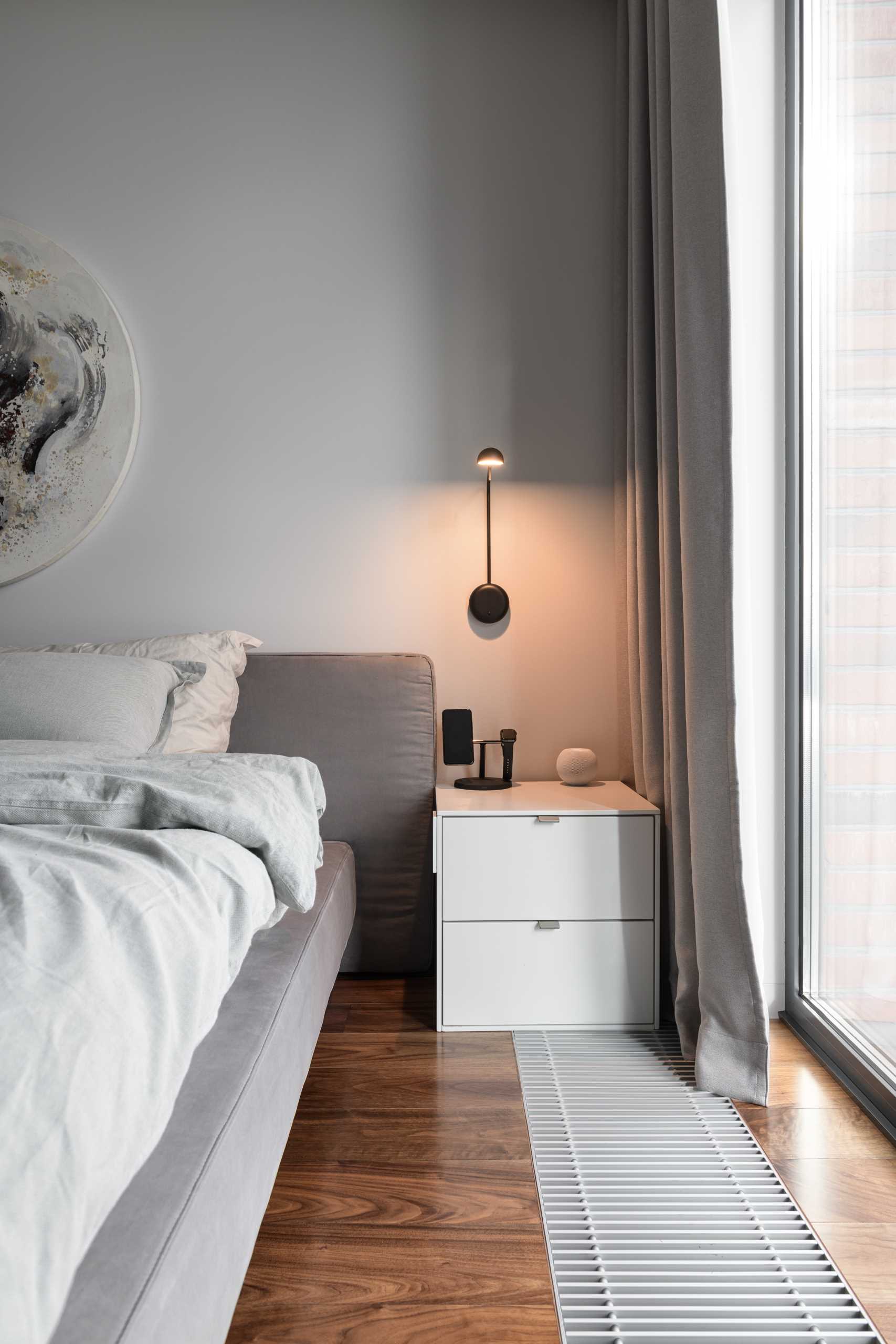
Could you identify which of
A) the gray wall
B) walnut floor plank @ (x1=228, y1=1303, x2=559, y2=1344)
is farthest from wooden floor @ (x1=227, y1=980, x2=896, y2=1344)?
the gray wall

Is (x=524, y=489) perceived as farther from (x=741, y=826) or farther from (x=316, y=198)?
(x=741, y=826)

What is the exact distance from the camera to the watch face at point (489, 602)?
98.7 inches

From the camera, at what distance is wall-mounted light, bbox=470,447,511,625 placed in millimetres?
2500

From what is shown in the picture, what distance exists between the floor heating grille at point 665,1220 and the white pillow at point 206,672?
41.5 inches

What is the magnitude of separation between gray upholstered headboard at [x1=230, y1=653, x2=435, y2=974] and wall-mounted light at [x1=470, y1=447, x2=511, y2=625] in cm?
26

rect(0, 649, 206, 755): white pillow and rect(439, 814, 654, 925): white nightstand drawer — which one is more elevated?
rect(0, 649, 206, 755): white pillow

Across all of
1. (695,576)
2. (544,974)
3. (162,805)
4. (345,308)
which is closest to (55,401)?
Result: (345,308)

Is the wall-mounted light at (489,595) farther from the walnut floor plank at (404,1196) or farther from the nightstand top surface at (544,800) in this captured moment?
the walnut floor plank at (404,1196)

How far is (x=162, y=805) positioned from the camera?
4.15 feet

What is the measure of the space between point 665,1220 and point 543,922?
2.45 ft

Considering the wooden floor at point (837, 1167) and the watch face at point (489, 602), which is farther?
the watch face at point (489, 602)

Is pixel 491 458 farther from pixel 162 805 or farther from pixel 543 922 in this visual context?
pixel 162 805

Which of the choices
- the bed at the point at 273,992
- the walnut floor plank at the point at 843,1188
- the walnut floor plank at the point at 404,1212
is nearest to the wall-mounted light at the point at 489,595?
the bed at the point at 273,992

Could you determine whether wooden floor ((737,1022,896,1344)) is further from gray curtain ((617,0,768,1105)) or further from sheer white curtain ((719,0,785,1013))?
sheer white curtain ((719,0,785,1013))
